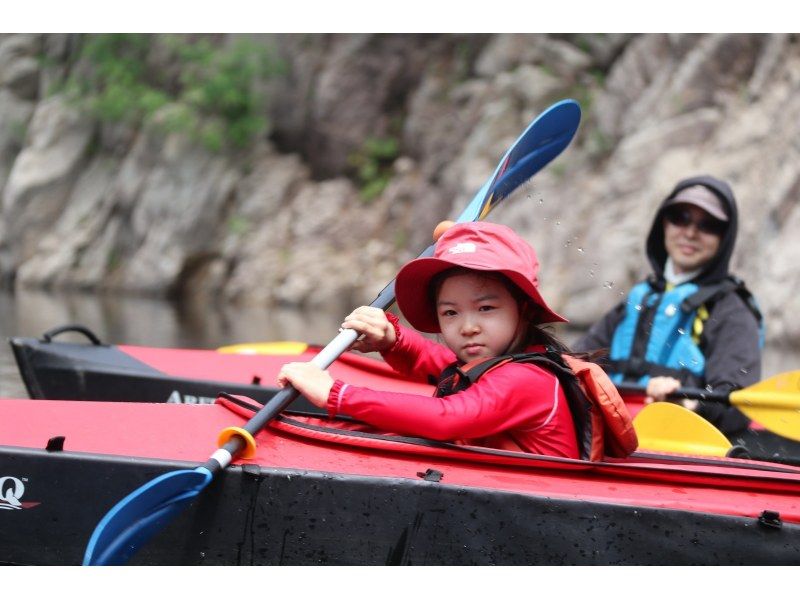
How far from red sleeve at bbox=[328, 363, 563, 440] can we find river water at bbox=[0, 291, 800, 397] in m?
2.93

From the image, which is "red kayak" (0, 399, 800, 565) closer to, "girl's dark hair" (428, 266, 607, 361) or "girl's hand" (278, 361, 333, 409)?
"girl's hand" (278, 361, 333, 409)

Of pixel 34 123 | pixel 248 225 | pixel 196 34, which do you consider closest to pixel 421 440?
pixel 248 225

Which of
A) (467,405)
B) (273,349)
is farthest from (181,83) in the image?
(467,405)

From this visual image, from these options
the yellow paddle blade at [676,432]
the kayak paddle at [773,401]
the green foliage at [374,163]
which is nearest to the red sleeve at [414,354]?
the yellow paddle blade at [676,432]

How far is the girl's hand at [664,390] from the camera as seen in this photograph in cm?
349

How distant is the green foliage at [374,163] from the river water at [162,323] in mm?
2084

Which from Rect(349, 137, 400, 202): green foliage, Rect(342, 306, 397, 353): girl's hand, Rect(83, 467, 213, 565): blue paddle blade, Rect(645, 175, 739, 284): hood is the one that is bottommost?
Rect(83, 467, 213, 565): blue paddle blade

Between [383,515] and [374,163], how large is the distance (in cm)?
1120

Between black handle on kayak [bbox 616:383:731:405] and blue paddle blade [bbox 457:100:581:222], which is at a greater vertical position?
blue paddle blade [bbox 457:100:581:222]

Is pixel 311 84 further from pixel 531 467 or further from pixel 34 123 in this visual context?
pixel 531 467

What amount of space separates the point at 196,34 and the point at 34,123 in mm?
2950

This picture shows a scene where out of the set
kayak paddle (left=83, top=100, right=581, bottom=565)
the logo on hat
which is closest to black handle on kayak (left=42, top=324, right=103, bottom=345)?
kayak paddle (left=83, top=100, right=581, bottom=565)

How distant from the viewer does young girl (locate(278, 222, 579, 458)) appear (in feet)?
7.31

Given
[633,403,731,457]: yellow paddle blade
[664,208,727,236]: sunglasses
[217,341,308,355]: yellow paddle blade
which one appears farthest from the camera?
[217,341,308,355]: yellow paddle blade
